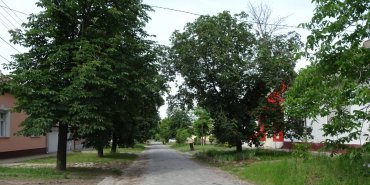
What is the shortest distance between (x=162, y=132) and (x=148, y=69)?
329 feet

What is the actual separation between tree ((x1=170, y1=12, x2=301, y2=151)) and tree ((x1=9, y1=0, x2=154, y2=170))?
24.3ft

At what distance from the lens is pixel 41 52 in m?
19.2

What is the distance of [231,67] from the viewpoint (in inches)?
1052

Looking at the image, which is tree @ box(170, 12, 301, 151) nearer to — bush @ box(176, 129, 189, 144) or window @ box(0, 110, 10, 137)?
window @ box(0, 110, 10, 137)

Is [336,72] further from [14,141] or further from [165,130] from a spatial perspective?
[165,130]

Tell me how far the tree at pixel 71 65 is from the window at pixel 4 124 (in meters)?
11.3

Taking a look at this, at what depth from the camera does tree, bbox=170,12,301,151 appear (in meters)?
26.8

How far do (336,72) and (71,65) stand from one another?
487 inches

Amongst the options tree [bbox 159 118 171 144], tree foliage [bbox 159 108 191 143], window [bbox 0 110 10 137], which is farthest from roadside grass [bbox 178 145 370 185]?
tree [bbox 159 118 171 144]

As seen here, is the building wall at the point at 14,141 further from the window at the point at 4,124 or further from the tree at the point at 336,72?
the tree at the point at 336,72

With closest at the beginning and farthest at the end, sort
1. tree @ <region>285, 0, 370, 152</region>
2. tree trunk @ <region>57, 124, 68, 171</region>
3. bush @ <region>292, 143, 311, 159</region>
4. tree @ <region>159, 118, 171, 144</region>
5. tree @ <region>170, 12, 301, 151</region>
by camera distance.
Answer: tree @ <region>285, 0, 370, 152</region> < bush @ <region>292, 143, 311, 159</region> < tree trunk @ <region>57, 124, 68, 171</region> < tree @ <region>170, 12, 301, 151</region> < tree @ <region>159, 118, 171, 144</region>

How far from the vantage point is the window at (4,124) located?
29938 mm

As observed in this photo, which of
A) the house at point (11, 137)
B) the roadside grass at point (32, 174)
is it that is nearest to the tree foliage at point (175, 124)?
the house at point (11, 137)

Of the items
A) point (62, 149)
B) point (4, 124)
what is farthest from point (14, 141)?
point (62, 149)
